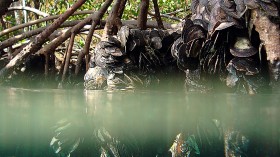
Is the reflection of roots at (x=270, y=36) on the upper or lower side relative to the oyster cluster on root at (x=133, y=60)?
upper

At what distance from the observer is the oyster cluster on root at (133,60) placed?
8.91 feet

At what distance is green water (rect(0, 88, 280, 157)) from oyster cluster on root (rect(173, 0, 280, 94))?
0.39 m

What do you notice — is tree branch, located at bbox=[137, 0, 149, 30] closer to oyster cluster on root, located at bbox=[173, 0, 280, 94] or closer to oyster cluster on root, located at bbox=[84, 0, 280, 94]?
oyster cluster on root, located at bbox=[84, 0, 280, 94]

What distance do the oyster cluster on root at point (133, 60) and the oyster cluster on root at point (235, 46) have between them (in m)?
0.43

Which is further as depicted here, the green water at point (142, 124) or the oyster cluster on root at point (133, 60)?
the oyster cluster on root at point (133, 60)

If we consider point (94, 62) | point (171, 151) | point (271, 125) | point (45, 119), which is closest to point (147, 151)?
point (171, 151)

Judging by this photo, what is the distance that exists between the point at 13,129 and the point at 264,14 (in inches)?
51.7

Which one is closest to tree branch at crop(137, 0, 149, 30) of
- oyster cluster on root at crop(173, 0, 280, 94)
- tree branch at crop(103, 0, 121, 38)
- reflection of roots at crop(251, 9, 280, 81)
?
tree branch at crop(103, 0, 121, 38)

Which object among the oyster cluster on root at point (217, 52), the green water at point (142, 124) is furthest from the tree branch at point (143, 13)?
the green water at point (142, 124)

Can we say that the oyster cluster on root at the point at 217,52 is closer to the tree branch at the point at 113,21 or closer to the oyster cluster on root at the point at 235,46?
the oyster cluster on root at the point at 235,46

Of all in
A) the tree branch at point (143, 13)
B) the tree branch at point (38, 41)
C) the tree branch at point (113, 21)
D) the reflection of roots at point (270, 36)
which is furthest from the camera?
A: the tree branch at point (38, 41)

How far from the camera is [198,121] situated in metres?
1.14

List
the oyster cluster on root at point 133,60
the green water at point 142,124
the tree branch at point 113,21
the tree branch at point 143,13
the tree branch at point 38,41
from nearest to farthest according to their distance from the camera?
the green water at point 142,124 < the oyster cluster on root at point 133,60 < the tree branch at point 113,21 < the tree branch at point 143,13 < the tree branch at point 38,41

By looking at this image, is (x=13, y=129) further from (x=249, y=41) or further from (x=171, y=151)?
(x=249, y=41)
